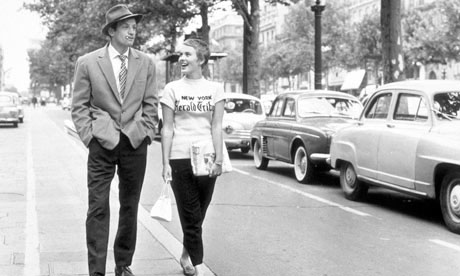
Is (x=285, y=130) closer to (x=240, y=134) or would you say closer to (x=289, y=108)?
(x=289, y=108)

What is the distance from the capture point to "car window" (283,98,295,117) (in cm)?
1316

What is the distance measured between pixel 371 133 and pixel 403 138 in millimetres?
859

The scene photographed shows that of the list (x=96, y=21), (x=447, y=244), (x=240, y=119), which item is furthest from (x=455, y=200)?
(x=96, y=21)

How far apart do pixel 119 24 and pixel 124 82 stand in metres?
0.41

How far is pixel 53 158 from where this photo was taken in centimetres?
1648

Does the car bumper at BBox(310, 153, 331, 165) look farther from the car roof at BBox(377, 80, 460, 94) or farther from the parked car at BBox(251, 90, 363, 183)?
the car roof at BBox(377, 80, 460, 94)

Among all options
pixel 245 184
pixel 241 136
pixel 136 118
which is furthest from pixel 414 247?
pixel 241 136

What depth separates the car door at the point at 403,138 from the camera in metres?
8.43

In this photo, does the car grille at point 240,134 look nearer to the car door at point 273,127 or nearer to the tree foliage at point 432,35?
the car door at point 273,127

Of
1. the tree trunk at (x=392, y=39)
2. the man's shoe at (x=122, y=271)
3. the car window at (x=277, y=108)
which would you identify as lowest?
the man's shoe at (x=122, y=271)

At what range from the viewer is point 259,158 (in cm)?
1472

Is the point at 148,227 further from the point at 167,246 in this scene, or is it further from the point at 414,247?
the point at 414,247

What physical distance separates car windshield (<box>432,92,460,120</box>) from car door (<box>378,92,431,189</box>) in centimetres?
13

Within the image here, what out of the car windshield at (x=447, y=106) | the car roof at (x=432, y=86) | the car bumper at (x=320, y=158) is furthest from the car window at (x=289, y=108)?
the car windshield at (x=447, y=106)
